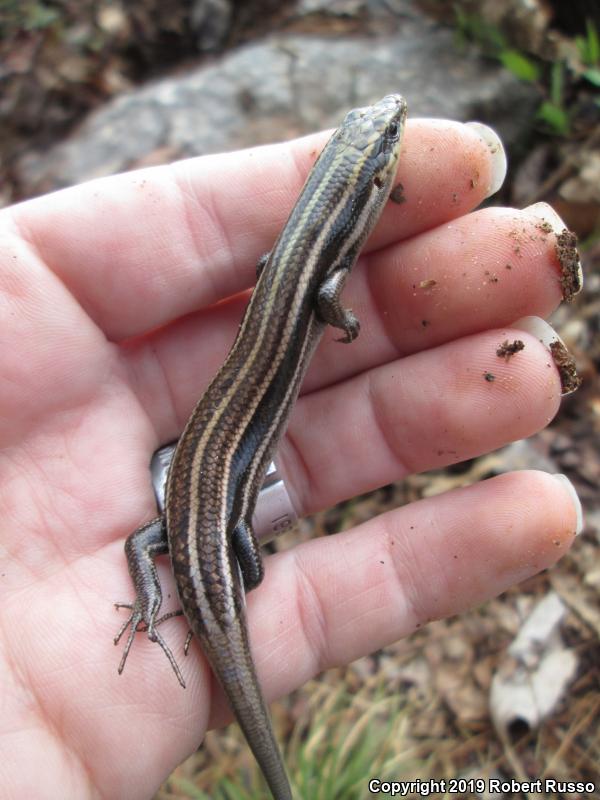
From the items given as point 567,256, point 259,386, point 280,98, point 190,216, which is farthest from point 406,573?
point 280,98

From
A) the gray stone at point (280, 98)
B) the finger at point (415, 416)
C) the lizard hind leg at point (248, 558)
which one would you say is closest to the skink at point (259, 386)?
the lizard hind leg at point (248, 558)

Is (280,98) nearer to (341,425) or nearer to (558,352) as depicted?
(341,425)

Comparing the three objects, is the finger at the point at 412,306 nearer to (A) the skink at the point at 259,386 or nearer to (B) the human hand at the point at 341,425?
(B) the human hand at the point at 341,425

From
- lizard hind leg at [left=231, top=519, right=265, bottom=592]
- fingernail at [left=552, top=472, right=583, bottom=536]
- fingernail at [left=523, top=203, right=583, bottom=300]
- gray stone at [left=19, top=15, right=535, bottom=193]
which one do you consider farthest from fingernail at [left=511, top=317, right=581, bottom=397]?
gray stone at [left=19, top=15, right=535, bottom=193]

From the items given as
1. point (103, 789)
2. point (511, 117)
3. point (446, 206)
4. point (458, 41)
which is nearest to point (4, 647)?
point (103, 789)
